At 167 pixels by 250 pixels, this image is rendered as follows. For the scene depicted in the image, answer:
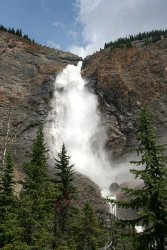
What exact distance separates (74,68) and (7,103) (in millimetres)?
24442

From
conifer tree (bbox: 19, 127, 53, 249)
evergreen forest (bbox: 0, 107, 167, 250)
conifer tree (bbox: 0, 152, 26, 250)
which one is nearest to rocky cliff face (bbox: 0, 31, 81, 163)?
conifer tree (bbox: 0, 152, 26, 250)

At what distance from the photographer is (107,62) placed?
81750mm

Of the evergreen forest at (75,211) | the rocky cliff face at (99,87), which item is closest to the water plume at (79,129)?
the rocky cliff face at (99,87)

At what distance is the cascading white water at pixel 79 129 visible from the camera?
65.1m

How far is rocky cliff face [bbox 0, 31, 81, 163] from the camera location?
6456 cm

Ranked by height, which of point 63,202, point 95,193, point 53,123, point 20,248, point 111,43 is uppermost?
point 111,43

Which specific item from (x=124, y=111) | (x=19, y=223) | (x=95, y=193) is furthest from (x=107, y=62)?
(x=19, y=223)

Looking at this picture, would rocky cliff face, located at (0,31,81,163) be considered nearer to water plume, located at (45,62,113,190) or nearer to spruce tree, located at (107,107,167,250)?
water plume, located at (45,62,113,190)

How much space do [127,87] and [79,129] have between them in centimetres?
1241

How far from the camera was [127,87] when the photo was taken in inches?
2918

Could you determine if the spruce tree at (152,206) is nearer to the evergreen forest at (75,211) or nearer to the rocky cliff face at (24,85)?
the evergreen forest at (75,211)

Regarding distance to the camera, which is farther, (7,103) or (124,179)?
(7,103)

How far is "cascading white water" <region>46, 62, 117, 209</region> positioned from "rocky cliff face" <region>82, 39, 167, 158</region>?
1978mm

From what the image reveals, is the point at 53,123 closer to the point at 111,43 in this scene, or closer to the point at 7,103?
the point at 7,103
